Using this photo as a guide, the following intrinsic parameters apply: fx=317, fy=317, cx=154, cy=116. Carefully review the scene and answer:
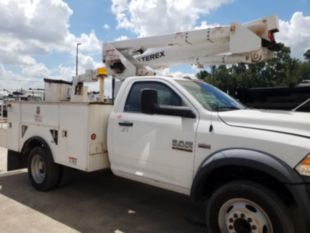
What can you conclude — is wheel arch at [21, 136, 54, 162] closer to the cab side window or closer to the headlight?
the cab side window

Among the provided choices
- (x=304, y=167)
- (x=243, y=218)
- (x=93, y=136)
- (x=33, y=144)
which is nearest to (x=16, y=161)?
(x=33, y=144)

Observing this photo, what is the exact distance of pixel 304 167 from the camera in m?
2.97

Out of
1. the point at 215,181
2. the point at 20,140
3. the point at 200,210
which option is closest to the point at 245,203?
the point at 215,181

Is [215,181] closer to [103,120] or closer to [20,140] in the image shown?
[103,120]

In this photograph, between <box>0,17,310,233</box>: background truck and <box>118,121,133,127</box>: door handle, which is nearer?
<box>0,17,310,233</box>: background truck

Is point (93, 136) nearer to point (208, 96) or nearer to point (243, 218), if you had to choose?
point (208, 96)

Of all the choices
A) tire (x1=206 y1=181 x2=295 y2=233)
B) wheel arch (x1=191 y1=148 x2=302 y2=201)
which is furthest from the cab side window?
tire (x1=206 y1=181 x2=295 y2=233)

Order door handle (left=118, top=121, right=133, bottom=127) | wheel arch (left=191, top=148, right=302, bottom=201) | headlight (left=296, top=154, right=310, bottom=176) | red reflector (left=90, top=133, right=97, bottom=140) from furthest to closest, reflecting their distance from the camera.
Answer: red reflector (left=90, top=133, right=97, bottom=140) → door handle (left=118, top=121, right=133, bottom=127) → wheel arch (left=191, top=148, right=302, bottom=201) → headlight (left=296, top=154, right=310, bottom=176)

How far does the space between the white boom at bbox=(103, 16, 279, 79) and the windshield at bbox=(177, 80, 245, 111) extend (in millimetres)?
968

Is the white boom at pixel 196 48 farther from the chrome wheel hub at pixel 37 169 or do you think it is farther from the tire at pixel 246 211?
the tire at pixel 246 211

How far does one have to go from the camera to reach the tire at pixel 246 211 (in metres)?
3.08

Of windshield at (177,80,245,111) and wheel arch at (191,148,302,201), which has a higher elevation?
windshield at (177,80,245,111)

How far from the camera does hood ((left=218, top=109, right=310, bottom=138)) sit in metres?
3.19

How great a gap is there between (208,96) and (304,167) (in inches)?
65.8
